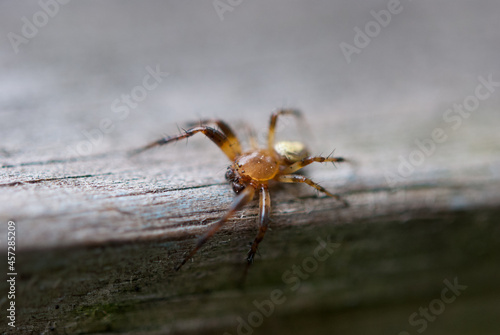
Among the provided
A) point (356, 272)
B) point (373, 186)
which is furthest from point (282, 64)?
point (356, 272)

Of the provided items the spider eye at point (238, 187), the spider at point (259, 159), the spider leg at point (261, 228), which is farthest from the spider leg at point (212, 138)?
the spider leg at point (261, 228)

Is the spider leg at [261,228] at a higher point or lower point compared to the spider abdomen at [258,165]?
lower

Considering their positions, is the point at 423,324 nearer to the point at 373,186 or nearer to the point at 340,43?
the point at 373,186

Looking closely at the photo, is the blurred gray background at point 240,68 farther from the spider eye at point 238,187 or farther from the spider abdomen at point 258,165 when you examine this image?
the spider eye at point 238,187

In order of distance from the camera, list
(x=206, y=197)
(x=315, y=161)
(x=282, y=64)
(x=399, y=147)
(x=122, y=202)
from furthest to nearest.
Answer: (x=282, y=64)
(x=315, y=161)
(x=399, y=147)
(x=206, y=197)
(x=122, y=202)

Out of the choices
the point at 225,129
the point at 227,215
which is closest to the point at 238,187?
the point at 227,215

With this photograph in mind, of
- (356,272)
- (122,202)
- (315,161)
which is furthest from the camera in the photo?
(315,161)
